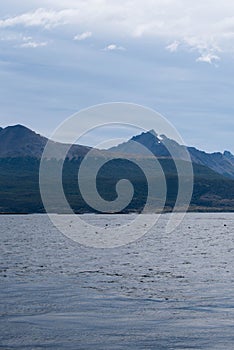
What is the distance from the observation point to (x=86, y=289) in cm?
6438

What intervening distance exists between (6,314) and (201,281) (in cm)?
2713

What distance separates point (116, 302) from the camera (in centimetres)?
5734

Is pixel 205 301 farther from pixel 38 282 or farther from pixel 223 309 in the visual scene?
pixel 38 282

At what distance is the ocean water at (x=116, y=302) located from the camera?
142 feet

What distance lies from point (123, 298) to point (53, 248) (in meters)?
60.9

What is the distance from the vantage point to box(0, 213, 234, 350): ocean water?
43.3m

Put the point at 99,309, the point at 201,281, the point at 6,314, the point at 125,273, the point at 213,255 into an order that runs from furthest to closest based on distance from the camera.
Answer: the point at 213,255 < the point at 125,273 < the point at 201,281 < the point at 99,309 < the point at 6,314

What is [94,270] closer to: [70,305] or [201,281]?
[201,281]

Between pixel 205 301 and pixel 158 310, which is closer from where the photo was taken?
pixel 158 310

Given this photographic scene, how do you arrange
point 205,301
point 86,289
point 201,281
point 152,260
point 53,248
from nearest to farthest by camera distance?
point 205,301, point 86,289, point 201,281, point 152,260, point 53,248

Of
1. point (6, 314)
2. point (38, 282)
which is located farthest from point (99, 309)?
point (38, 282)

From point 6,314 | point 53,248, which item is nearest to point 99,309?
point 6,314

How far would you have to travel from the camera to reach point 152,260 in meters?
96.4

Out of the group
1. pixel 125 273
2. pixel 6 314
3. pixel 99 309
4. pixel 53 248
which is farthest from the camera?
pixel 53 248
